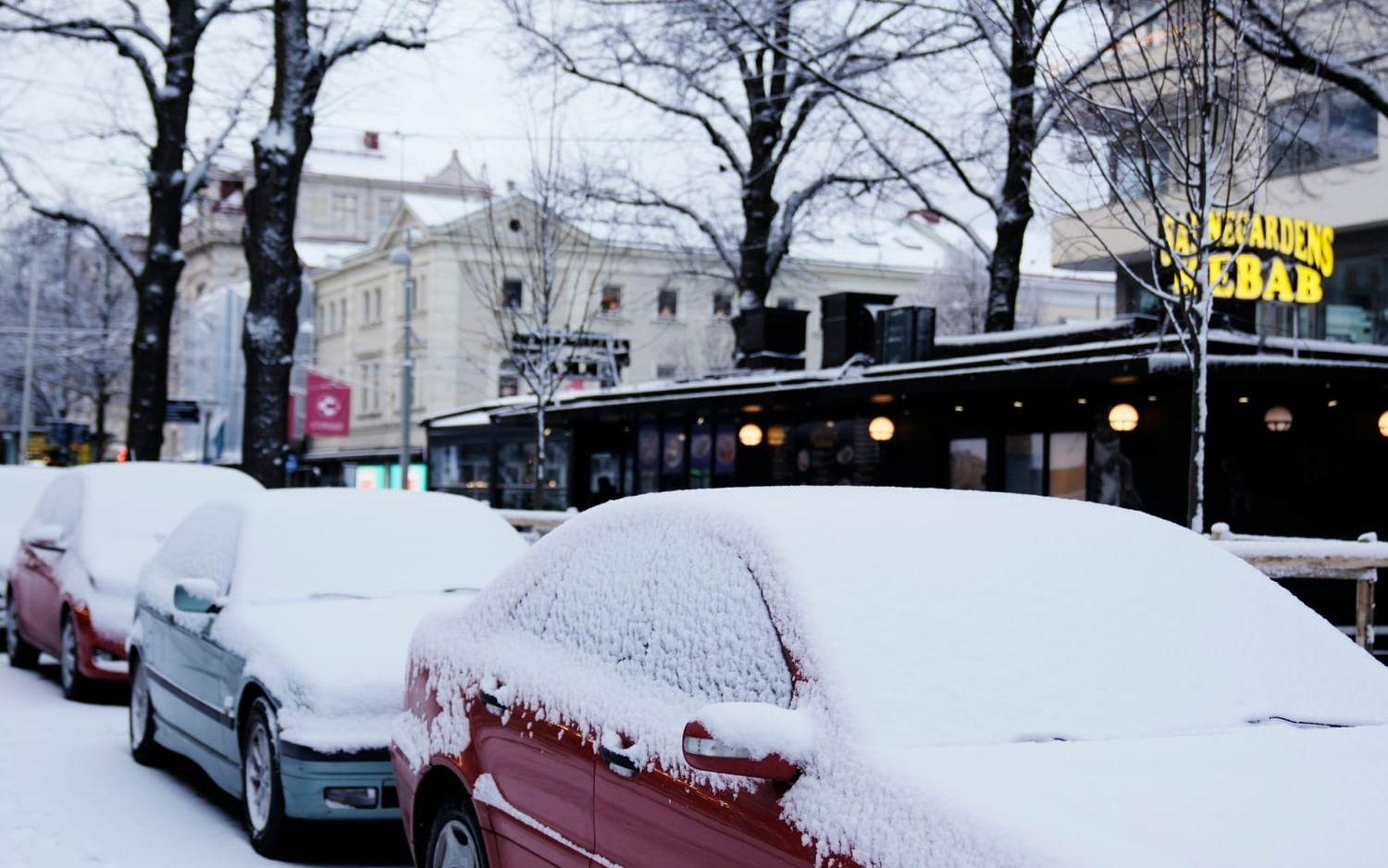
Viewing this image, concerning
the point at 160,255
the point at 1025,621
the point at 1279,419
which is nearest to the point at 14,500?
the point at 160,255

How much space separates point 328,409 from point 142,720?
54.1m

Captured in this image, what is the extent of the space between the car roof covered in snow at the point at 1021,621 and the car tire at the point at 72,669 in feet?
28.4

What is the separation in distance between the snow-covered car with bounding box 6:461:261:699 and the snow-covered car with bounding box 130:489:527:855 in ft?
7.55

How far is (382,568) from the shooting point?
823 centimetres

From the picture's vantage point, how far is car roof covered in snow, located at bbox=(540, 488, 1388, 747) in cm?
355

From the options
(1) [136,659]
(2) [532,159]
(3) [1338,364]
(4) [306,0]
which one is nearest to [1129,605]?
(1) [136,659]

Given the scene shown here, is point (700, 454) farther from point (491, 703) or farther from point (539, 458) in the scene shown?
point (491, 703)

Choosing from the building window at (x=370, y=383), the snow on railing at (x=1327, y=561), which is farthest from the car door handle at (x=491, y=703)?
the building window at (x=370, y=383)

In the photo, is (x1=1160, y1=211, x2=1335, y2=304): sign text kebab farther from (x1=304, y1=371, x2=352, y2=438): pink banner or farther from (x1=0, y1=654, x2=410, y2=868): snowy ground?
(x1=304, y1=371, x2=352, y2=438): pink banner

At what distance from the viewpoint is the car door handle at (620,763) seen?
403cm

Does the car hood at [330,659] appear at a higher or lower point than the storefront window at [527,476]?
lower

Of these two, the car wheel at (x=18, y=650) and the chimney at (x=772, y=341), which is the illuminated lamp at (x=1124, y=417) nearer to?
the chimney at (x=772, y=341)

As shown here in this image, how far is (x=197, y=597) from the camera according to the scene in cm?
783

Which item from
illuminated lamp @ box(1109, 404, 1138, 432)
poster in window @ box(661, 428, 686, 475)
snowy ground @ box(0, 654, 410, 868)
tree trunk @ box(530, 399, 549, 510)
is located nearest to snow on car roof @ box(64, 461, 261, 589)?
snowy ground @ box(0, 654, 410, 868)
